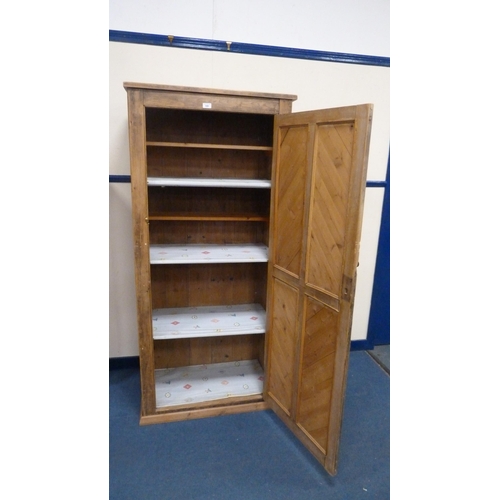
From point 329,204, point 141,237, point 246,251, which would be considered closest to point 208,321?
point 246,251

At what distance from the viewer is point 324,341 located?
2062mm

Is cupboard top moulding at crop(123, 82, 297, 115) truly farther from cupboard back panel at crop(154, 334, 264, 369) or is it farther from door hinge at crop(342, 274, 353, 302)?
cupboard back panel at crop(154, 334, 264, 369)

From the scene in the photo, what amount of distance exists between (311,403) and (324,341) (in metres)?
0.42

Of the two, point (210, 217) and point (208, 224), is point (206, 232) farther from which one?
point (210, 217)

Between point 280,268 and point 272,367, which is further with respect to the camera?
point 272,367

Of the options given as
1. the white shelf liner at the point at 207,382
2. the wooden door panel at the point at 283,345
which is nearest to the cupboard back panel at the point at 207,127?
the wooden door panel at the point at 283,345

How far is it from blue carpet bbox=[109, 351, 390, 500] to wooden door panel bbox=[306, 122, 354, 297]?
3.56 feet

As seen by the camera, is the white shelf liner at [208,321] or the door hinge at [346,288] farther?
the white shelf liner at [208,321]

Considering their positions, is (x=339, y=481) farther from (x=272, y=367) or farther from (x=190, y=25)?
(x=190, y=25)

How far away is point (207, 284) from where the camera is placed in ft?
9.55

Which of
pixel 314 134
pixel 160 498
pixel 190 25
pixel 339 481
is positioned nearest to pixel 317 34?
pixel 190 25

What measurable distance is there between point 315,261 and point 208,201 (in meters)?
1.05

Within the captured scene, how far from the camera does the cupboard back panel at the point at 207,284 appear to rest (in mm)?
2834

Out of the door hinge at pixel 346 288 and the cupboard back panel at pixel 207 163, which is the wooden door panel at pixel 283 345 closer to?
the door hinge at pixel 346 288
